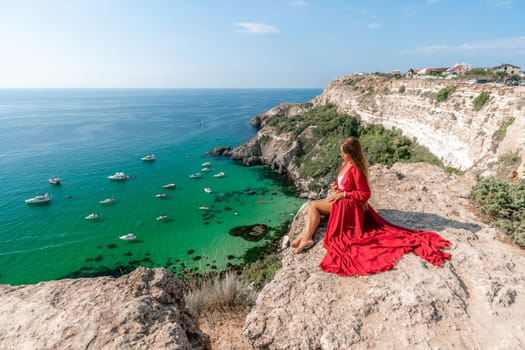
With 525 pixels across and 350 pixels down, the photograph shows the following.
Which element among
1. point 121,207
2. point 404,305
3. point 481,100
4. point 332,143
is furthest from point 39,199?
point 481,100

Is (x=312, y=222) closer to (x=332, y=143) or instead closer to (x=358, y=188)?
(x=358, y=188)

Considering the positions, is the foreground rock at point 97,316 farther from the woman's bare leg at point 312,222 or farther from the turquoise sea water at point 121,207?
the turquoise sea water at point 121,207

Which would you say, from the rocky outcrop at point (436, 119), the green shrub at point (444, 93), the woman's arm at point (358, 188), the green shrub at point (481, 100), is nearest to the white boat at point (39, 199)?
the rocky outcrop at point (436, 119)

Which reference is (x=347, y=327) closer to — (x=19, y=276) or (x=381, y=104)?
(x=19, y=276)

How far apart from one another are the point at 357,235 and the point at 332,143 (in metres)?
41.7

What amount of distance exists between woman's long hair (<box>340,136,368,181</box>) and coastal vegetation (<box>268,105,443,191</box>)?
27716 millimetres

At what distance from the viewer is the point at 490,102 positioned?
2155cm

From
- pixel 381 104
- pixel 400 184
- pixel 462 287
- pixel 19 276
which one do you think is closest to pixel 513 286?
pixel 462 287

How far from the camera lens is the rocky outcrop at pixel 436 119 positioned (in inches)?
712

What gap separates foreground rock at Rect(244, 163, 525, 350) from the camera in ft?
12.4

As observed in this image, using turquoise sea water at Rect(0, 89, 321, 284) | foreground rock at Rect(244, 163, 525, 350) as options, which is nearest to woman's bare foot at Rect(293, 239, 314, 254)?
foreground rock at Rect(244, 163, 525, 350)

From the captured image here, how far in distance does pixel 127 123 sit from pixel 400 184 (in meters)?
98.4

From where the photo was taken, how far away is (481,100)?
22.5 m

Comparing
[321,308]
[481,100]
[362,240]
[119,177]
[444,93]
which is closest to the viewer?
[321,308]
